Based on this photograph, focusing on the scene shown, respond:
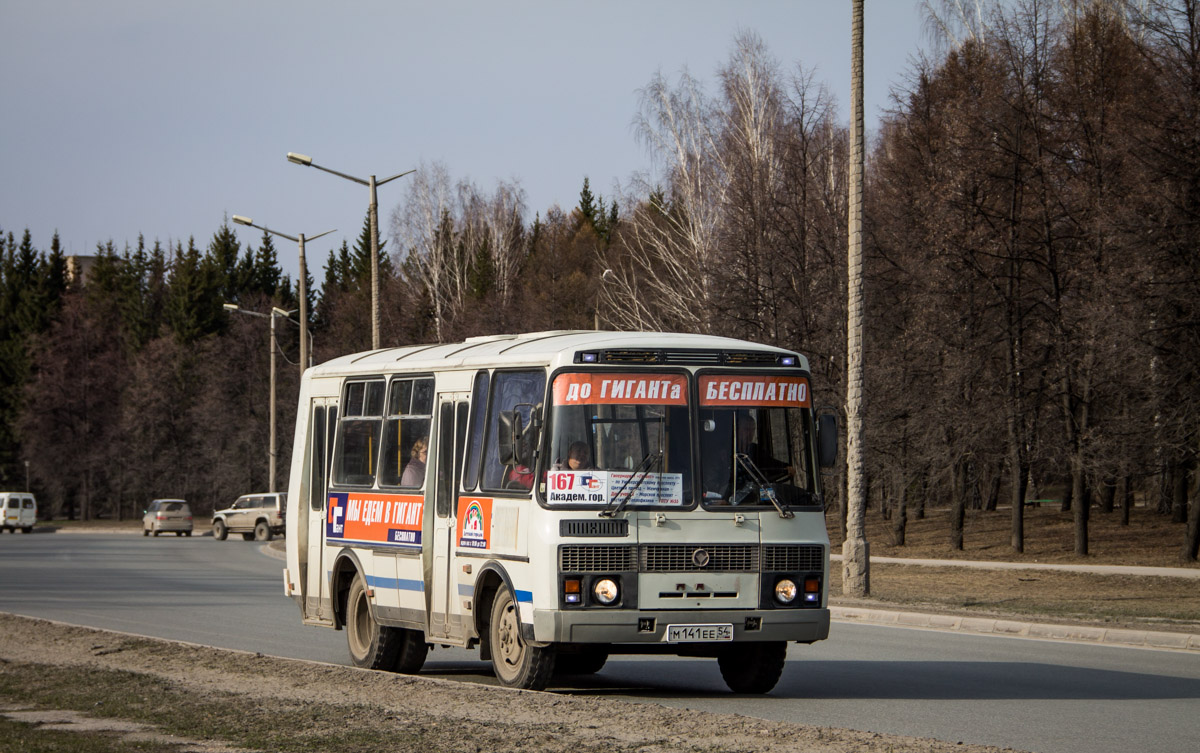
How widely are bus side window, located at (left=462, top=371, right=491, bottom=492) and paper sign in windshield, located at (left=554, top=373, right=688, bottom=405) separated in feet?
4.10

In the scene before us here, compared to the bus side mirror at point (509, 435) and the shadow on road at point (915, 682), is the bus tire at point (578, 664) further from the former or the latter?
the bus side mirror at point (509, 435)

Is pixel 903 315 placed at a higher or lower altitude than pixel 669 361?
higher

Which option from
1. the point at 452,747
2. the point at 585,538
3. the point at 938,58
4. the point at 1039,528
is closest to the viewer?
the point at 452,747

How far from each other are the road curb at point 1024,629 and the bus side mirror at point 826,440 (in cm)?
412

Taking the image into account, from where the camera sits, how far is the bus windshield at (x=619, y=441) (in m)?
11.2

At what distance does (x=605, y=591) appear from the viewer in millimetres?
11086

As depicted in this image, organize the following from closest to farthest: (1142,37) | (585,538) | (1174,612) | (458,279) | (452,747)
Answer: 1. (452,747)
2. (585,538)
3. (1174,612)
4. (1142,37)
5. (458,279)

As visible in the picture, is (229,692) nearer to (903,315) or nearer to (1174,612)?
(1174,612)

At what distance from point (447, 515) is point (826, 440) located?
132 inches

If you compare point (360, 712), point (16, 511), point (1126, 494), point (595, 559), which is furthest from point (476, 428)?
point (16, 511)

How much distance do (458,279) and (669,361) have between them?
7124 cm

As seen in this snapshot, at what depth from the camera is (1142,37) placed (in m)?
38.3

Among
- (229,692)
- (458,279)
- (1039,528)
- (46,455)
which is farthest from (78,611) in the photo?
(46,455)

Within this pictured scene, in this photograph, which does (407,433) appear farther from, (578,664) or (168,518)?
(168,518)
